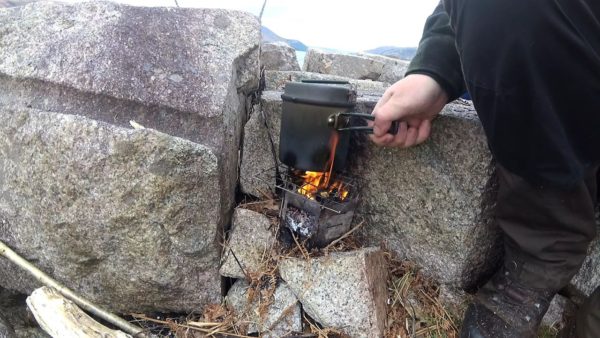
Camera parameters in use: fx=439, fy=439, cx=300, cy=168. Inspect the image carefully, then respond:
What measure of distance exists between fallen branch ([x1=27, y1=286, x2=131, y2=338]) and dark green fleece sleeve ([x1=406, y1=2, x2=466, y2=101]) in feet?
5.65

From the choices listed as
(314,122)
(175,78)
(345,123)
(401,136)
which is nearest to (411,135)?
(401,136)

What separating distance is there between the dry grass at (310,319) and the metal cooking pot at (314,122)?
414 millimetres

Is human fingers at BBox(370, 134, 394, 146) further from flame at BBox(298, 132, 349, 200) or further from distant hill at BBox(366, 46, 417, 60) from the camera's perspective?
distant hill at BBox(366, 46, 417, 60)

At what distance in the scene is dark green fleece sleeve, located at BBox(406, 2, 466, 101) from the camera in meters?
1.78

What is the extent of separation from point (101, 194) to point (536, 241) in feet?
5.90

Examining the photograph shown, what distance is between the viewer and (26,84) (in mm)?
2105

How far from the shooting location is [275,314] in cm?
198

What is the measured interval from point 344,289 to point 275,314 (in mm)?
338

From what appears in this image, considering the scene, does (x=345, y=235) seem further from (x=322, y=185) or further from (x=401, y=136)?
(x=401, y=136)


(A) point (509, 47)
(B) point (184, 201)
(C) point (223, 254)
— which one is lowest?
(C) point (223, 254)

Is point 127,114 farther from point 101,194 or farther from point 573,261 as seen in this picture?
point 573,261

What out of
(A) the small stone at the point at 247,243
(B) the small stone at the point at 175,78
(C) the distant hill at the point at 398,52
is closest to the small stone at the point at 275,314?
(A) the small stone at the point at 247,243

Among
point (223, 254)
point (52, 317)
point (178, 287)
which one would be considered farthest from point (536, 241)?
point (52, 317)

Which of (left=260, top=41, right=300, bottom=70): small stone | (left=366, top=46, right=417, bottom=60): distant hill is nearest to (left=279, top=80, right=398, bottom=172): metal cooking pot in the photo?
(left=260, top=41, right=300, bottom=70): small stone
